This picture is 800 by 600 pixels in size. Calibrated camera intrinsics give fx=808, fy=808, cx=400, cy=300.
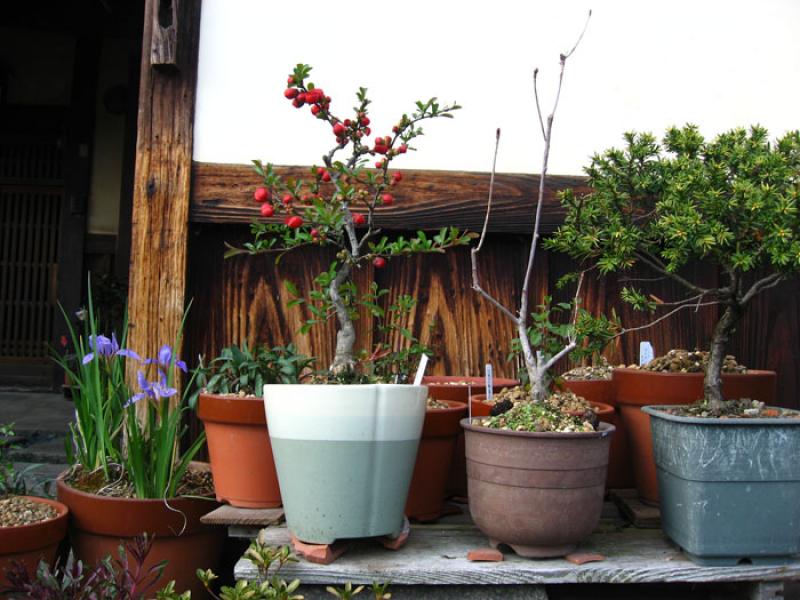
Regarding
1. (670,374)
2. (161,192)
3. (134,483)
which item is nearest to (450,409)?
(670,374)

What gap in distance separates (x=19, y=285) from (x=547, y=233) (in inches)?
203

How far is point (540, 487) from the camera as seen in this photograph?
6.34ft

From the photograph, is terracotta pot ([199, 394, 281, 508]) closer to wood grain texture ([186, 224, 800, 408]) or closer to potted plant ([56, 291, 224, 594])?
potted plant ([56, 291, 224, 594])

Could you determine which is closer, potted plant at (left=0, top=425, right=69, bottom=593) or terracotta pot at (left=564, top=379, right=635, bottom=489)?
potted plant at (left=0, top=425, right=69, bottom=593)

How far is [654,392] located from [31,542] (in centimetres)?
185

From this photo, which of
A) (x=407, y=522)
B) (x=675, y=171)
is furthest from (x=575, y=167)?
(x=407, y=522)

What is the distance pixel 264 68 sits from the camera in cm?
296

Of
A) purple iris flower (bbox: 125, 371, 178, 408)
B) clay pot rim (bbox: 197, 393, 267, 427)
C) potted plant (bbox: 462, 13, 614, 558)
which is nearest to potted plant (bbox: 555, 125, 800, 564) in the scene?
potted plant (bbox: 462, 13, 614, 558)

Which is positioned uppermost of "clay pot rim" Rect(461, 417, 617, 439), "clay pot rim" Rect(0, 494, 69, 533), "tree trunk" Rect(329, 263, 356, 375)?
"tree trunk" Rect(329, 263, 356, 375)

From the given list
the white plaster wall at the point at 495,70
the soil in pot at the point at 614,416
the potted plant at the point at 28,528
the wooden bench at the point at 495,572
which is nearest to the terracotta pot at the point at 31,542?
the potted plant at the point at 28,528

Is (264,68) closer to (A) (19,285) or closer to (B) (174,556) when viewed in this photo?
(B) (174,556)

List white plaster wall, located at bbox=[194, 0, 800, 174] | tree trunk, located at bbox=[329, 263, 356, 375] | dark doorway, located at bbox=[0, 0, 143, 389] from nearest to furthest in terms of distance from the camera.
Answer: tree trunk, located at bbox=[329, 263, 356, 375] < white plaster wall, located at bbox=[194, 0, 800, 174] < dark doorway, located at bbox=[0, 0, 143, 389]

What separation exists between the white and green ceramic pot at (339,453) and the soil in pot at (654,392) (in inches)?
34.9

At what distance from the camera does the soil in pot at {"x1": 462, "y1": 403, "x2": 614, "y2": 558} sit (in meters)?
1.93
